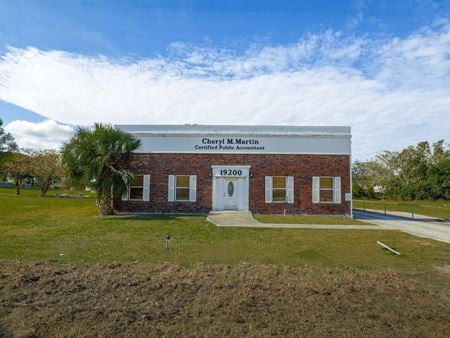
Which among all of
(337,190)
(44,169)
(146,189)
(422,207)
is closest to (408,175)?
(422,207)

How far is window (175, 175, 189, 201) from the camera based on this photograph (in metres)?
20.1

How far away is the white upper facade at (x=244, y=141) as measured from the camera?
20062 millimetres

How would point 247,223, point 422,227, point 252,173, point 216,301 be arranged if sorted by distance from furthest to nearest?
point 252,173 < point 422,227 < point 247,223 < point 216,301

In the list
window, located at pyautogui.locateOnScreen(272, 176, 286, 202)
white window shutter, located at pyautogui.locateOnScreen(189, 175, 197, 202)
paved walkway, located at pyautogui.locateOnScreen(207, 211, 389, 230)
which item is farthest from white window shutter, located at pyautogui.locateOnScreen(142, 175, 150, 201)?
window, located at pyautogui.locateOnScreen(272, 176, 286, 202)

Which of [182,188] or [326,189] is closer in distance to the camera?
[326,189]

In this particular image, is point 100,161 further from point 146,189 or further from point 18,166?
point 18,166

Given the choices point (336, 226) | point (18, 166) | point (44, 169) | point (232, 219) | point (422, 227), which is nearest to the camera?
point (336, 226)

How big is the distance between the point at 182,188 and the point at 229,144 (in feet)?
13.3

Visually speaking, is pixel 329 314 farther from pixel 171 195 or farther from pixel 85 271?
pixel 171 195

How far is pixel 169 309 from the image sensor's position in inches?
186

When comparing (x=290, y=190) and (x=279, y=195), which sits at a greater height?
(x=290, y=190)

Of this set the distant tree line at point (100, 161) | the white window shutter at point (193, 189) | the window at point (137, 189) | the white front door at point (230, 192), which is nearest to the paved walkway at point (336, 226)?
the white front door at point (230, 192)

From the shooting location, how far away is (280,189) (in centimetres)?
2003

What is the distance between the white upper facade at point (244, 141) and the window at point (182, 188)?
67.1 inches
